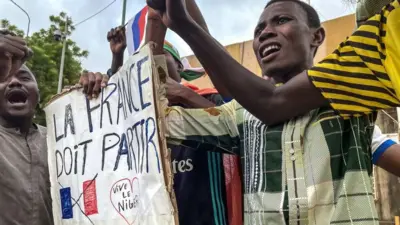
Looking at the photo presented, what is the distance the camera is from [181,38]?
1.52 meters

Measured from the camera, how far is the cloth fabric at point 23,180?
2.15m

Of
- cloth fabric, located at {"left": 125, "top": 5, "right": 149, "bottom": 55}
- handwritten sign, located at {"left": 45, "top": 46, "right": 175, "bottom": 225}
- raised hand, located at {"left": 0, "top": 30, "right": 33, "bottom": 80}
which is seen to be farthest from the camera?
raised hand, located at {"left": 0, "top": 30, "right": 33, "bottom": 80}

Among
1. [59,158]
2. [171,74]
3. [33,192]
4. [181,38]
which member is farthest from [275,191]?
[33,192]

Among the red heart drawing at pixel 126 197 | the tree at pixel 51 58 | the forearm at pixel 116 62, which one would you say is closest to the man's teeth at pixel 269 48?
the red heart drawing at pixel 126 197

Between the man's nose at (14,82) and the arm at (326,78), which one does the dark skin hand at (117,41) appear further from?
the arm at (326,78)

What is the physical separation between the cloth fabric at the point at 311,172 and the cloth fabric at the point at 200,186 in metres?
0.24

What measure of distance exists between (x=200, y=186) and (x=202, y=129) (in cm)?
25

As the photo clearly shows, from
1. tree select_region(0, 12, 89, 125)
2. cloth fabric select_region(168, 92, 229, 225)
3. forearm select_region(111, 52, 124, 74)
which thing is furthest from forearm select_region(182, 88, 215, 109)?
tree select_region(0, 12, 89, 125)

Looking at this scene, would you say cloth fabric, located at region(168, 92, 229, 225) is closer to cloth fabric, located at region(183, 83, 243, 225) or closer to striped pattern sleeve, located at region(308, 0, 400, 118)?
cloth fabric, located at region(183, 83, 243, 225)

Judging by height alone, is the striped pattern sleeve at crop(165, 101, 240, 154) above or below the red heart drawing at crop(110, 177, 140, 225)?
above

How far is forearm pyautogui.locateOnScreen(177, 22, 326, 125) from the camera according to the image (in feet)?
4.57

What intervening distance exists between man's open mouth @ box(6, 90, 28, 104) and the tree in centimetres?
1062

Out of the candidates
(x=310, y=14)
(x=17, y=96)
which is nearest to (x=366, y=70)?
(x=310, y=14)

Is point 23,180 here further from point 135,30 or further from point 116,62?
point 135,30
